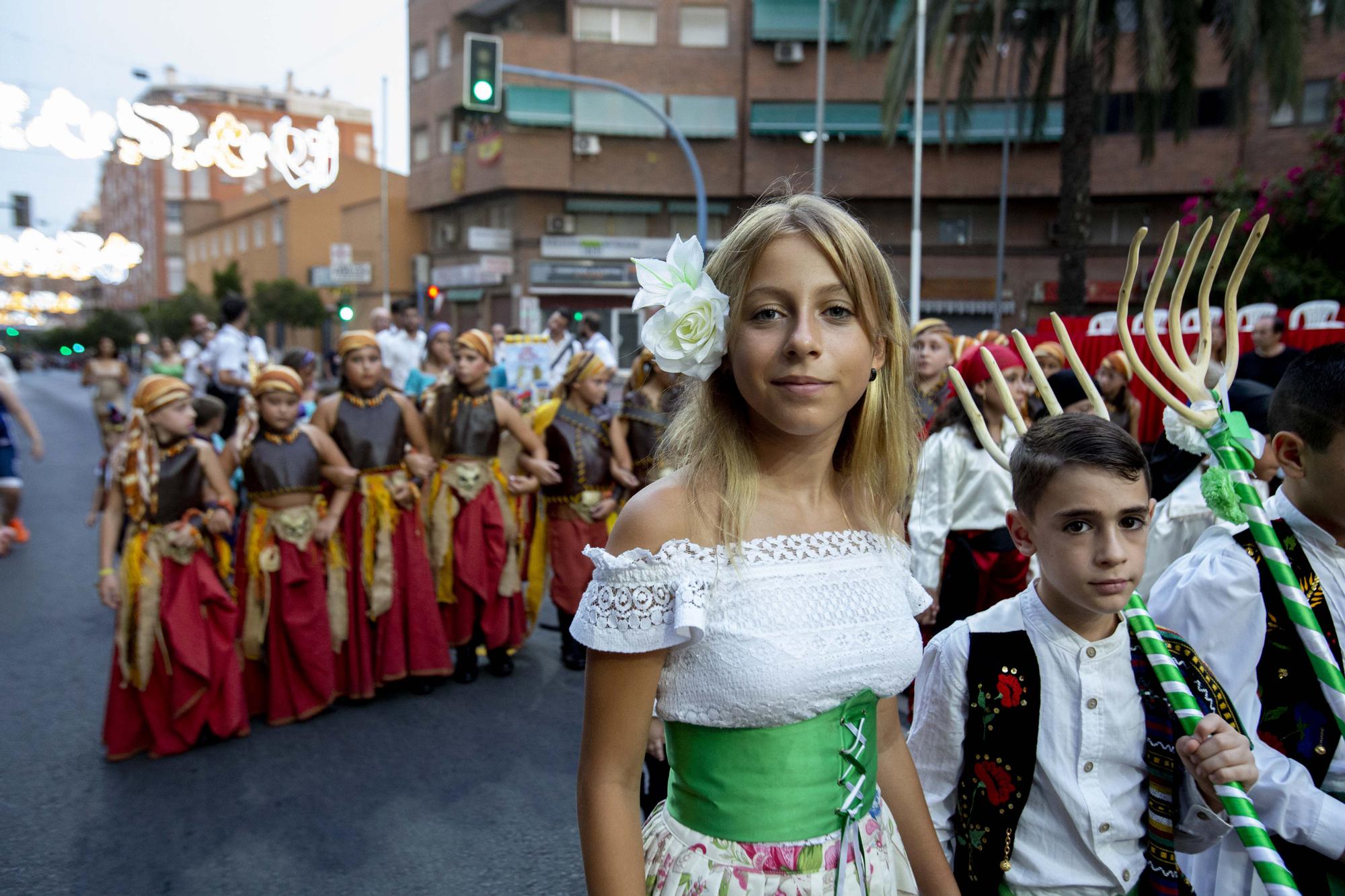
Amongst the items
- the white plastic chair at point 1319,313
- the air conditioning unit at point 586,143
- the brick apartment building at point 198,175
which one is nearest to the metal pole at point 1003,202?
the air conditioning unit at point 586,143

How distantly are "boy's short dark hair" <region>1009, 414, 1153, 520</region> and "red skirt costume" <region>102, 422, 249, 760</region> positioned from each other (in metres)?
4.32

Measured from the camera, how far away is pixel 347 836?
4.08 m

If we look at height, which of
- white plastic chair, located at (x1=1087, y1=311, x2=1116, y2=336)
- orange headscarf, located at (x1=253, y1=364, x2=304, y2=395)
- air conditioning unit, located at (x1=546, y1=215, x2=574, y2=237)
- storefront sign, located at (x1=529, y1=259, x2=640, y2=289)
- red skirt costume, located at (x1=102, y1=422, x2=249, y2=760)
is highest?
air conditioning unit, located at (x1=546, y1=215, x2=574, y2=237)

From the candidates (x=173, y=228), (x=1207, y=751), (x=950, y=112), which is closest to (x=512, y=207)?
(x=950, y=112)

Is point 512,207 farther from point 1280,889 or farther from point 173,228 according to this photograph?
point 173,228

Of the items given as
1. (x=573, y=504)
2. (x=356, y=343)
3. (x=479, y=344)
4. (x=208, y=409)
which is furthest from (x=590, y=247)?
(x=356, y=343)

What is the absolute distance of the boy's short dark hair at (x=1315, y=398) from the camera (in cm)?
212

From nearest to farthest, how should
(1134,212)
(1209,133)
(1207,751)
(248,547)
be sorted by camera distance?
1. (1207,751)
2. (248,547)
3. (1209,133)
4. (1134,212)

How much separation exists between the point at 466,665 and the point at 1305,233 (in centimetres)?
1787

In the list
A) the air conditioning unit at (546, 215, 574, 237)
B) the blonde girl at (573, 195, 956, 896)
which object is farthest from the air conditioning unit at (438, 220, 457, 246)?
the blonde girl at (573, 195, 956, 896)

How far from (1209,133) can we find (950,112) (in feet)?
27.1

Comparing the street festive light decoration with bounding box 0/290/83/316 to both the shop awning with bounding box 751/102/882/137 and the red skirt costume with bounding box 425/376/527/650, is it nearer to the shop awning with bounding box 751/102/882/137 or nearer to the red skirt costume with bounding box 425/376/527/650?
the shop awning with bounding box 751/102/882/137

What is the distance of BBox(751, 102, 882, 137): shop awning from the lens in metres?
33.5

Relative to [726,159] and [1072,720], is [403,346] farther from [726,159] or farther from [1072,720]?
[726,159]
